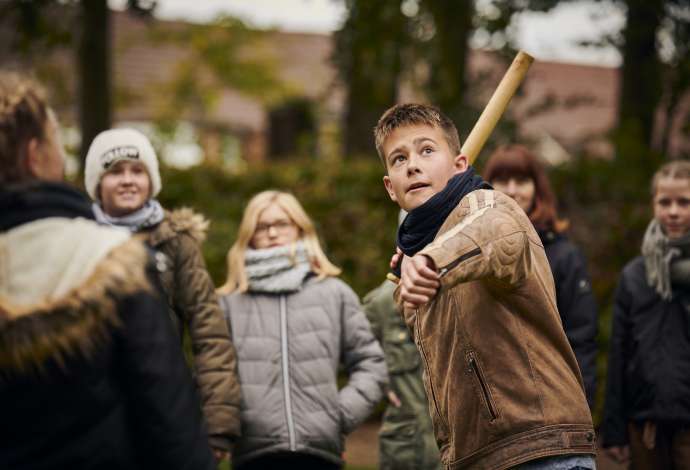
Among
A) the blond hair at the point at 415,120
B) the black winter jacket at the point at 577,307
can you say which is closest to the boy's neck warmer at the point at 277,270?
the black winter jacket at the point at 577,307

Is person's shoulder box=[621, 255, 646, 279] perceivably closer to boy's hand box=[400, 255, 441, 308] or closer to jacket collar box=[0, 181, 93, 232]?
boy's hand box=[400, 255, 441, 308]

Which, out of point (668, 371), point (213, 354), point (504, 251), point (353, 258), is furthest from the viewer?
point (353, 258)

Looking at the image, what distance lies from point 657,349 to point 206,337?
2.49 metres

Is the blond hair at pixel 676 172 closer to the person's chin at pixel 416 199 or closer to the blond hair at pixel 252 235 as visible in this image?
the blond hair at pixel 252 235

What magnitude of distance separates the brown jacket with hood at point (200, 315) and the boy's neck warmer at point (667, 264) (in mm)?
2394

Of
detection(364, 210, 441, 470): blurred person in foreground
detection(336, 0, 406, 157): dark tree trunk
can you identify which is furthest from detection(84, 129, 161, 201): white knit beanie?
detection(336, 0, 406, 157): dark tree trunk

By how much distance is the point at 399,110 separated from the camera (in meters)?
3.68

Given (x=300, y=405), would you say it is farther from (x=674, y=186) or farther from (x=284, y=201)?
(x=674, y=186)

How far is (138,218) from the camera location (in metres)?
4.71

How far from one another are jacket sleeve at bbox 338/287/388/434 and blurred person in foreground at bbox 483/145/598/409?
3.49 ft

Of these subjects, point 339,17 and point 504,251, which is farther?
point 339,17

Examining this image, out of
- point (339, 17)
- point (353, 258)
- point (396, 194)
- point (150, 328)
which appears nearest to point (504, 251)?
point (396, 194)

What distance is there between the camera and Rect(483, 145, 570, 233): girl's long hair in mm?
5602

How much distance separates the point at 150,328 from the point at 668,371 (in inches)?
140
